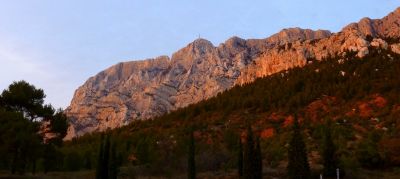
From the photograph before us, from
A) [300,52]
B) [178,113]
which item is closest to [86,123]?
[178,113]

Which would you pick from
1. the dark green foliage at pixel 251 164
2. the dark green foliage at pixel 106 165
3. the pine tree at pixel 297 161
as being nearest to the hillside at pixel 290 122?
the dark green foliage at pixel 251 164

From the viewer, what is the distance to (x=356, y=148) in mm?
74312

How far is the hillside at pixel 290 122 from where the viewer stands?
73.3 meters

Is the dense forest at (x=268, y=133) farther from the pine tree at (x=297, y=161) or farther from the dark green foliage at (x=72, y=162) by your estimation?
the dark green foliage at (x=72, y=162)

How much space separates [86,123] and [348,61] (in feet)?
371

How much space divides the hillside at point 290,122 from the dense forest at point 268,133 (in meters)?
→ 0.19

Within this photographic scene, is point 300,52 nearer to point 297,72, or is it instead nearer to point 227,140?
point 297,72

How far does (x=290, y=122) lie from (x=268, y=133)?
594 centimetres

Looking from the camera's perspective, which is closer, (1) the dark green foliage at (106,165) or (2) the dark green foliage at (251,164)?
(2) the dark green foliage at (251,164)

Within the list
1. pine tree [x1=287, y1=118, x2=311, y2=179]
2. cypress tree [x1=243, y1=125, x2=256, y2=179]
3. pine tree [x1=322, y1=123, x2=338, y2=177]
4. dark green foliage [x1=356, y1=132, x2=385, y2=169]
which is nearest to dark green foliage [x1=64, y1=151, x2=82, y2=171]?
cypress tree [x1=243, y1=125, x2=256, y2=179]

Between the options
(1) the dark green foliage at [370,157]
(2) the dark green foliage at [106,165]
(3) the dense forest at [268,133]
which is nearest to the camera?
(3) the dense forest at [268,133]

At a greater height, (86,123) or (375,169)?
(86,123)

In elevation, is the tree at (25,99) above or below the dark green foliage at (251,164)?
above

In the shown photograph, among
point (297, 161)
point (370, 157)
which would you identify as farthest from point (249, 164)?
point (370, 157)
